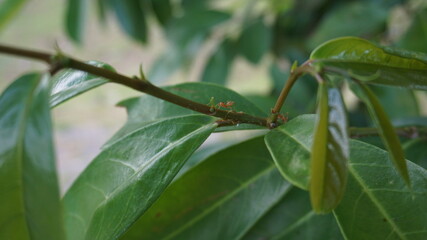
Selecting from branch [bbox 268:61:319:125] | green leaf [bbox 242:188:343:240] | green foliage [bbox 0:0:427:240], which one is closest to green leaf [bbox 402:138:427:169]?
green foliage [bbox 0:0:427:240]

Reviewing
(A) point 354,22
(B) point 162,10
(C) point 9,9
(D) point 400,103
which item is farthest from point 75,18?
(D) point 400,103

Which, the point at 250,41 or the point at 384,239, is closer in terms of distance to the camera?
the point at 384,239

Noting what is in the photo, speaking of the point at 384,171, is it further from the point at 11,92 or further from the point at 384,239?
the point at 11,92

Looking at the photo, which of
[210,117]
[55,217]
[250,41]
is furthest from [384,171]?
[250,41]

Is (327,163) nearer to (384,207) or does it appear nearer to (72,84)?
(384,207)

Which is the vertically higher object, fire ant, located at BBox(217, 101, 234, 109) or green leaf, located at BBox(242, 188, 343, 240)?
fire ant, located at BBox(217, 101, 234, 109)

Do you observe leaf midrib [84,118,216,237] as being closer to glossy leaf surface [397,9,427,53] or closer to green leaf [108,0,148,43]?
glossy leaf surface [397,9,427,53]
